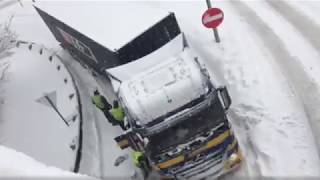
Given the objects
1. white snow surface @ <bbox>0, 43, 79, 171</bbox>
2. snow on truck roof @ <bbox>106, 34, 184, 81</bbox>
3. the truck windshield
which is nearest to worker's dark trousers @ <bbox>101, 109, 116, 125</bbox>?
white snow surface @ <bbox>0, 43, 79, 171</bbox>

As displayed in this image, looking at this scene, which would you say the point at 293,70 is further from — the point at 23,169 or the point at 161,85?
the point at 23,169

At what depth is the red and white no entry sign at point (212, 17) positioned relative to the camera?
50.9ft

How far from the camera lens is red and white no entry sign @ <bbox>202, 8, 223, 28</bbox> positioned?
15.5 m

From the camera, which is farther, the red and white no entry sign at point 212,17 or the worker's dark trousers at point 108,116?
the red and white no entry sign at point 212,17

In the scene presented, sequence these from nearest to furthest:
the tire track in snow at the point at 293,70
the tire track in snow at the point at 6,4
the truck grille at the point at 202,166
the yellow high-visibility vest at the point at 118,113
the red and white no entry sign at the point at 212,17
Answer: the truck grille at the point at 202,166, the tire track in snow at the point at 293,70, the yellow high-visibility vest at the point at 118,113, the red and white no entry sign at the point at 212,17, the tire track in snow at the point at 6,4

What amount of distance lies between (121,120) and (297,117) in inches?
186

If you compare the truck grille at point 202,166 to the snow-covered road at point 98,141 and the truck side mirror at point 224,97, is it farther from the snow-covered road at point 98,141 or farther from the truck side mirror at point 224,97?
the snow-covered road at point 98,141

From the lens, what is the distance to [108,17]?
1734cm

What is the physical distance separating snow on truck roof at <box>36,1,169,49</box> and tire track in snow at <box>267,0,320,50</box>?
4.77 metres

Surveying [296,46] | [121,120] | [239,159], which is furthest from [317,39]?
[121,120]

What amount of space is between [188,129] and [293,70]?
17.4 feet

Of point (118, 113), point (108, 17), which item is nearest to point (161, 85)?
point (118, 113)

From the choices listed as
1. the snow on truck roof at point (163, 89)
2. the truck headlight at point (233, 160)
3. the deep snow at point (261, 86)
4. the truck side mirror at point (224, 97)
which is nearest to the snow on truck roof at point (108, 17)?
the deep snow at point (261, 86)

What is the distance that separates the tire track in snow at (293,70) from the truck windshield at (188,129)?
9.16 feet
